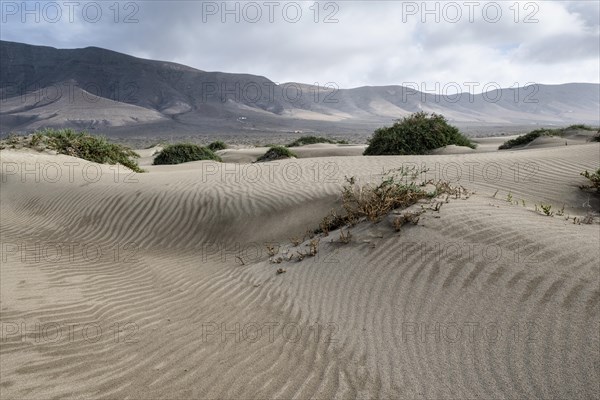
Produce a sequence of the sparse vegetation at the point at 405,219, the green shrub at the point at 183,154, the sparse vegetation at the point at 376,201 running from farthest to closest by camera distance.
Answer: the green shrub at the point at 183,154 → the sparse vegetation at the point at 376,201 → the sparse vegetation at the point at 405,219

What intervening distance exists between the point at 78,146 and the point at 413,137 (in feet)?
41.2

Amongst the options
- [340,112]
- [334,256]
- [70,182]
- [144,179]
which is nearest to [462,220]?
[334,256]

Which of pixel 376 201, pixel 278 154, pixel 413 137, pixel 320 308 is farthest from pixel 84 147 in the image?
pixel 320 308

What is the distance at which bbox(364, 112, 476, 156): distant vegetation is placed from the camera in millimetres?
16094

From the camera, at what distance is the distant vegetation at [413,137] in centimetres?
1609

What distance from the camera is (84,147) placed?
15.2 meters

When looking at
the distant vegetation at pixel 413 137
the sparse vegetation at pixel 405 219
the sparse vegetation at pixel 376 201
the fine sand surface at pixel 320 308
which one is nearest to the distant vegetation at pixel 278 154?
the distant vegetation at pixel 413 137

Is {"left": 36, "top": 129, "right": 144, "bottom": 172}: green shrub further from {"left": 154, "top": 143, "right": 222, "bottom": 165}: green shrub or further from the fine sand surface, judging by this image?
the fine sand surface

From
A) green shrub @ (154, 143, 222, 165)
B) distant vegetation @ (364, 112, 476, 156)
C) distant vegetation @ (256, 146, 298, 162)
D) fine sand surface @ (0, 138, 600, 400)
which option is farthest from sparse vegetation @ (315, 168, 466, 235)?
green shrub @ (154, 143, 222, 165)

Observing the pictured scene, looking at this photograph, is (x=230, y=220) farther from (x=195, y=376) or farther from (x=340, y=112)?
(x=340, y=112)

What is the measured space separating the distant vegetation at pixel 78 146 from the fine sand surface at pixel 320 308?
8.62 m

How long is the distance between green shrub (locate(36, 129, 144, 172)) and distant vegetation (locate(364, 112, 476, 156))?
917 centimetres

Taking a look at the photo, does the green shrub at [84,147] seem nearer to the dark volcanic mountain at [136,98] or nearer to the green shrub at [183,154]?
the green shrub at [183,154]

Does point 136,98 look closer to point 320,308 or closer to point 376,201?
point 376,201
